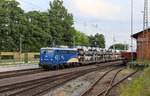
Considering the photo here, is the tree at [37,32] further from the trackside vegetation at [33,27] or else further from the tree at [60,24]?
the tree at [60,24]

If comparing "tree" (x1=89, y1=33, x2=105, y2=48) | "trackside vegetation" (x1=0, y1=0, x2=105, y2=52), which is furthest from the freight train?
"tree" (x1=89, y1=33, x2=105, y2=48)

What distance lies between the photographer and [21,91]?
2291 centimetres

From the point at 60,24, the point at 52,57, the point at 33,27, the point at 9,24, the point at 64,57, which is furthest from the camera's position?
the point at 60,24

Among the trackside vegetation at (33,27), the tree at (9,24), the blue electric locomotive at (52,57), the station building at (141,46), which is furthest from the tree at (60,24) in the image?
the blue electric locomotive at (52,57)

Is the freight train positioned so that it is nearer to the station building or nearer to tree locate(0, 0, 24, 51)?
the station building

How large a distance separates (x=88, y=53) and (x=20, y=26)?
21.7m

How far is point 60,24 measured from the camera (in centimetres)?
9856

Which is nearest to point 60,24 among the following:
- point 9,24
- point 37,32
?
point 37,32

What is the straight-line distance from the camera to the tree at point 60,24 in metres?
95.8

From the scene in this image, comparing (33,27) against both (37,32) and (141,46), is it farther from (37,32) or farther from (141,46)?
(141,46)

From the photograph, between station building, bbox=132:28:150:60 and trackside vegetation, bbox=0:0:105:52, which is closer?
station building, bbox=132:28:150:60

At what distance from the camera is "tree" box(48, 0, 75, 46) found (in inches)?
3772

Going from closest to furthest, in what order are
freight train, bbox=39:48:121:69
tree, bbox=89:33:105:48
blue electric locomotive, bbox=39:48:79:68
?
blue electric locomotive, bbox=39:48:79:68, freight train, bbox=39:48:121:69, tree, bbox=89:33:105:48

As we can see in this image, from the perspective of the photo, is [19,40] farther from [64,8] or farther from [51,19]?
[64,8]
